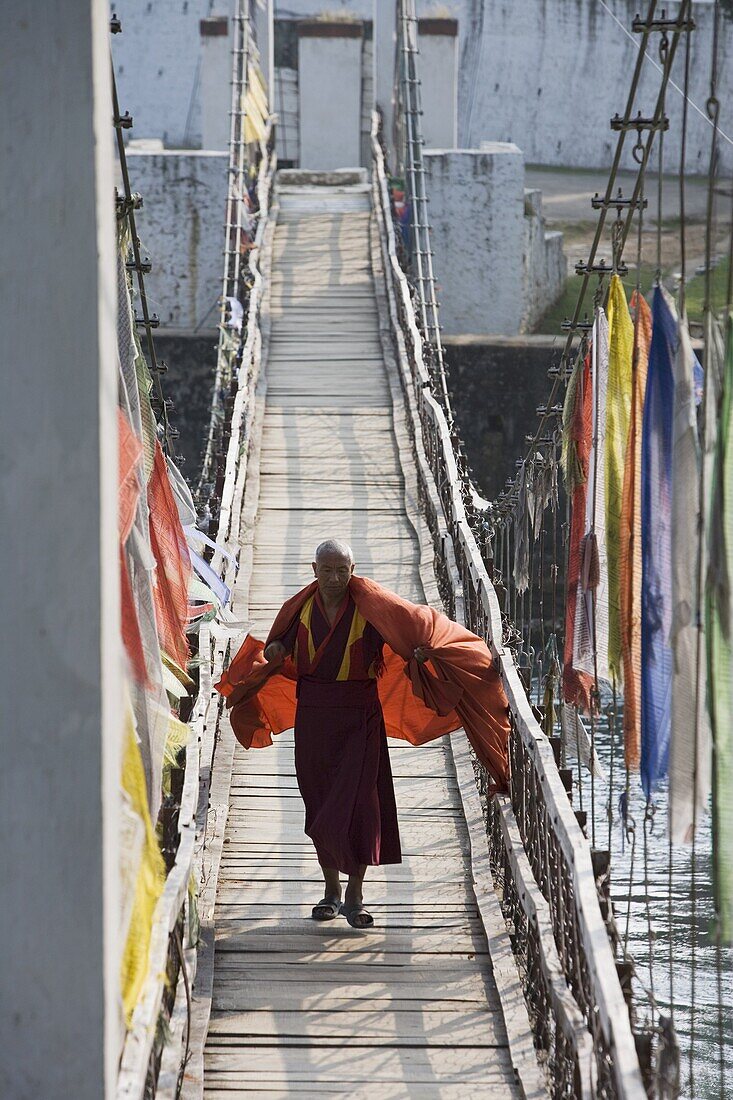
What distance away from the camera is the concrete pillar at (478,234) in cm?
1553

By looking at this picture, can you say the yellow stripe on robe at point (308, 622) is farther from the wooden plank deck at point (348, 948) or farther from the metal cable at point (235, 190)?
the metal cable at point (235, 190)

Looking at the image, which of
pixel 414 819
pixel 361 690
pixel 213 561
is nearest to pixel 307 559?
pixel 213 561

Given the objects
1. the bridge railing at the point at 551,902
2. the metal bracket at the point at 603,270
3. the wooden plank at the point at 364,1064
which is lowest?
the wooden plank at the point at 364,1064

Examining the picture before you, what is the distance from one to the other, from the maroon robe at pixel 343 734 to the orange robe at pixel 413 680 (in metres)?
0.07

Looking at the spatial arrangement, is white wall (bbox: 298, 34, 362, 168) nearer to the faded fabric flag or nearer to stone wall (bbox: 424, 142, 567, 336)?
stone wall (bbox: 424, 142, 567, 336)

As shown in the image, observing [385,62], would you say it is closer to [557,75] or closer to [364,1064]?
[557,75]

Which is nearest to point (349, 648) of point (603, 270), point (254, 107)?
point (603, 270)

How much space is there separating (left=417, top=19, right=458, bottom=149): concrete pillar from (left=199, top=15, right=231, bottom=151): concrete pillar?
6.62 feet

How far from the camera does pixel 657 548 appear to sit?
3.61 meters

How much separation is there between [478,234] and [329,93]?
2560mm

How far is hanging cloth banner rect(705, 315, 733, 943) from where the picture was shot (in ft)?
9.89

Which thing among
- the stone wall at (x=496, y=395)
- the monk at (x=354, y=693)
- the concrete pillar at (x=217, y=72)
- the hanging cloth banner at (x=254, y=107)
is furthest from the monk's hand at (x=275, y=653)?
the concrete pillar at (x=217, y=72)

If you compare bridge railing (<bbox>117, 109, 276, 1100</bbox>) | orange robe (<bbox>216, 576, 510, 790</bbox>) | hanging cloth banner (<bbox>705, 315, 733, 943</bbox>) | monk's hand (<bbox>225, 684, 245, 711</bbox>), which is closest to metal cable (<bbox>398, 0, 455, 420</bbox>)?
bridge railing (<bbox>117, 109, 276, 1100</bbox>)

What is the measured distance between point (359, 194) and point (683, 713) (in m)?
12.8
